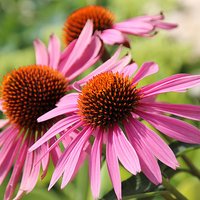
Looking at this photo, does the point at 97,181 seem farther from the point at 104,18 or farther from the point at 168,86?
the point at 104,18

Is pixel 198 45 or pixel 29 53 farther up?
pixel 29 53

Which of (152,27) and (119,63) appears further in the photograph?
(152,27)

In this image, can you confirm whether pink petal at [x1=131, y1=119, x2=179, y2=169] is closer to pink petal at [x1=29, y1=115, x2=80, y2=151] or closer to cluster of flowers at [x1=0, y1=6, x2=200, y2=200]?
cluster of flowers at [x1=0, y1=6, x2=200, y2=200]

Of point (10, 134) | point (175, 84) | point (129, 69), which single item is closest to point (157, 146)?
point (175, 84)

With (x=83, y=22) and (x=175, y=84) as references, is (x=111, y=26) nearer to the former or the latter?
(x=83, y=22)

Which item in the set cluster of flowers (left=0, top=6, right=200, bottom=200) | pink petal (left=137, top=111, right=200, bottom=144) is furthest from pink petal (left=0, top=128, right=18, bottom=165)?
pink petal (left=137, top=111, right=200, bottom=144)

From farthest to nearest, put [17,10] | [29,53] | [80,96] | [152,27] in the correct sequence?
[17,10] → [29,53] → [152,27] → [80,96]

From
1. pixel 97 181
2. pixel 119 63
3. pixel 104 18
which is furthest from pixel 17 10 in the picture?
pixel 97 181
